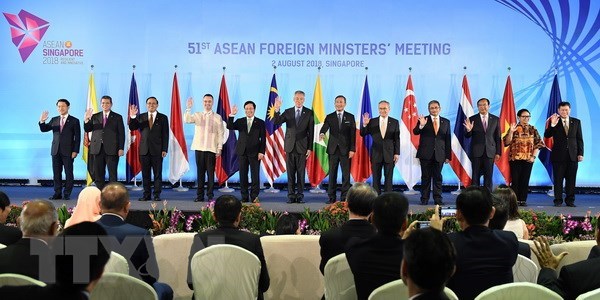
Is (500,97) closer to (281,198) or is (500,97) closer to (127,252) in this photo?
(281,198)

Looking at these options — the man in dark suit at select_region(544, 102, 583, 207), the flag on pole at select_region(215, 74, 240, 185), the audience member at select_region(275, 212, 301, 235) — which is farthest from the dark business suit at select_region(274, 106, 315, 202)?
the audience member at select_region(275, 212, 301, 235)

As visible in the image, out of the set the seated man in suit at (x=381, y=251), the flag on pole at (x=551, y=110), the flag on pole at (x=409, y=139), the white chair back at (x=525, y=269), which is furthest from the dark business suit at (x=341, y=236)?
the flag on pole at (x=551, y=110)

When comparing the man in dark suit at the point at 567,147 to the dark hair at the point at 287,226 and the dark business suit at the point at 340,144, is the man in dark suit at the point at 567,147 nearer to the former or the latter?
the dark business suit at the point at 340,144

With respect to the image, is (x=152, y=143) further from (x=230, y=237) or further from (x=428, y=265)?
(x=428, y=265)

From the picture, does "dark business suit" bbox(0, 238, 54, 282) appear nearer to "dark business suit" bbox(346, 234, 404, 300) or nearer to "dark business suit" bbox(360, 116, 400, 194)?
"dark business suit" bbox(346, 234, 404, 300)

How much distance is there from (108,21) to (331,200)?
491cm

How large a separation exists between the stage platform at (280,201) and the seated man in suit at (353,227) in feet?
13.4

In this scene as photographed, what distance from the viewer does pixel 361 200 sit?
335cm

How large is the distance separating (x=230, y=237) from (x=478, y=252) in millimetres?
1283

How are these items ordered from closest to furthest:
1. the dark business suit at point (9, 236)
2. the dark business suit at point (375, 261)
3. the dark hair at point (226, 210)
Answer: the dark business suit at point (375, 261), the dark hair at point (226, 210), the dark business suit at point (9, 236)

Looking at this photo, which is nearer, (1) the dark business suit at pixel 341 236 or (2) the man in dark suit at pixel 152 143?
(1) the dark business suit at pixel 341 236

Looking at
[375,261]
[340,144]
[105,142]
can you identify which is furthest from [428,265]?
[105,142]

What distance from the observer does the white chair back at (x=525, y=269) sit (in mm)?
3160

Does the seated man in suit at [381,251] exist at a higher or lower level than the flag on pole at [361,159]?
lower
